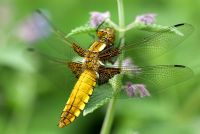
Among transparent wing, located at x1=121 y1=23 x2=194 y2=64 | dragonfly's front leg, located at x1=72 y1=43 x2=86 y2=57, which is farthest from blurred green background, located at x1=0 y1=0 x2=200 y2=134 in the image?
dragonfly's front leg, located at x1=72 y1=43 x2=86 y2=57

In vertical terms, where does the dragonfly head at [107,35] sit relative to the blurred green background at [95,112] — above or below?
below

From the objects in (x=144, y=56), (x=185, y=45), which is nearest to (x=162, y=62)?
(x=185, y=45)

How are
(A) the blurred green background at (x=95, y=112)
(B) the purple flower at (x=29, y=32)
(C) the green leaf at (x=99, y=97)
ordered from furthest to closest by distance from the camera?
(B) the purple flower at (x=29, y=32)
(A) the blurred green background at (x=95, y=112)
(C) the green leaf at (x=99, y=97)

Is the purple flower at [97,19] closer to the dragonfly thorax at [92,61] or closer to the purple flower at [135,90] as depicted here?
the dragonfly thorax at [92,61]

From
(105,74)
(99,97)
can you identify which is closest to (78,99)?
(99,97)

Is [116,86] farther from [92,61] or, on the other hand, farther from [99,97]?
[92,61]

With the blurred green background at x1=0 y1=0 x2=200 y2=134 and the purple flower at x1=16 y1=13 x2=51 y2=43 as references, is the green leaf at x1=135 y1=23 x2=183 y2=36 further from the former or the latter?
the purple flower at x1=16 y1=13 x2=51 y2=43

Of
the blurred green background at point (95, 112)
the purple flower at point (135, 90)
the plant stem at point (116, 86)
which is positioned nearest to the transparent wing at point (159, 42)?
the plant stem at point (116, 86)
